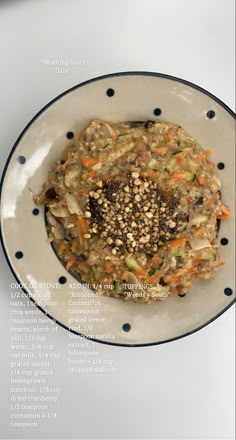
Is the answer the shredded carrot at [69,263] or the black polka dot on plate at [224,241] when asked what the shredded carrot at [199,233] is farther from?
the shredded carrot at [69,263]

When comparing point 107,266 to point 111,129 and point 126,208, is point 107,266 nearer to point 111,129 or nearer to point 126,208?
point 126,208

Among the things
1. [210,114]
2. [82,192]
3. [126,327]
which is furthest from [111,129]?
[126,327]

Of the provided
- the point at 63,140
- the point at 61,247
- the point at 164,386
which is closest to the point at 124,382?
the point at 164,386

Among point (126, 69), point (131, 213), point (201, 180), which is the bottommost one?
point (131, 213)

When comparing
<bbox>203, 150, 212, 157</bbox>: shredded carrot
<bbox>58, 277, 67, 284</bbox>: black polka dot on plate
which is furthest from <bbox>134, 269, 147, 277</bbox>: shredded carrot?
<bbox>203, 150, 212, 157</bbox>: shredded carrot

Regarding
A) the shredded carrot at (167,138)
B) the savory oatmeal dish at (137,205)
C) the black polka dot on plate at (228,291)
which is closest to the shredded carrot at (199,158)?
the savory oatmeal dish at (137,205)

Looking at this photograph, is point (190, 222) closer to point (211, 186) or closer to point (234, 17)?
point (211, 186)

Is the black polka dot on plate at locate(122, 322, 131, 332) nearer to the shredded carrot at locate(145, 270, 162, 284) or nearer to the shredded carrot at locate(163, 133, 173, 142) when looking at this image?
the shredded carrot at locate(145, 270, 162, 284)
